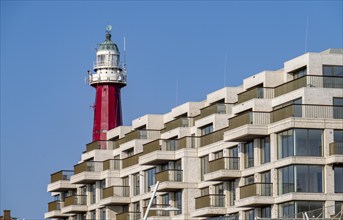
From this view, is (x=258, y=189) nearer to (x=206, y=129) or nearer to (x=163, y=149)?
(x=206, y=129)

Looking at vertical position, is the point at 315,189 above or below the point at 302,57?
below

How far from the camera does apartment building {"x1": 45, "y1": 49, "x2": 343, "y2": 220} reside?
318ft

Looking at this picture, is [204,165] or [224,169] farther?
[204,165]

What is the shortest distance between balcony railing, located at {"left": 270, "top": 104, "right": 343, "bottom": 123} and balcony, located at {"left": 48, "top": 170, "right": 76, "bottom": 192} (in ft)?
139

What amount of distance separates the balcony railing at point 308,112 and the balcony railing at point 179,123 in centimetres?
1919

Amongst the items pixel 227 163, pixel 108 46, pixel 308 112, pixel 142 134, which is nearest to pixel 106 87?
pixel 108 46

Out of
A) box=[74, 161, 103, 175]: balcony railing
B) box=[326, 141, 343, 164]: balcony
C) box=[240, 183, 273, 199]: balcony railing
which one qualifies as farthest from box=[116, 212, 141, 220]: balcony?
box=[326, 141, 343, 164]: balcony

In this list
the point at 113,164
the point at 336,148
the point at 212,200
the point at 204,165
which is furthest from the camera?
the point at 113,164

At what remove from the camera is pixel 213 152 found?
11062 centimetres

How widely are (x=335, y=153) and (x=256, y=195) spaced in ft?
22.0

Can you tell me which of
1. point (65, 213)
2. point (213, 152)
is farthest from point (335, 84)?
point (65, 213)

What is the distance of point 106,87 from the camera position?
15038 centimetres

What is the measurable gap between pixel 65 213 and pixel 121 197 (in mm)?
12547

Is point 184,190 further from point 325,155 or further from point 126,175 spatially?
point 325,155
